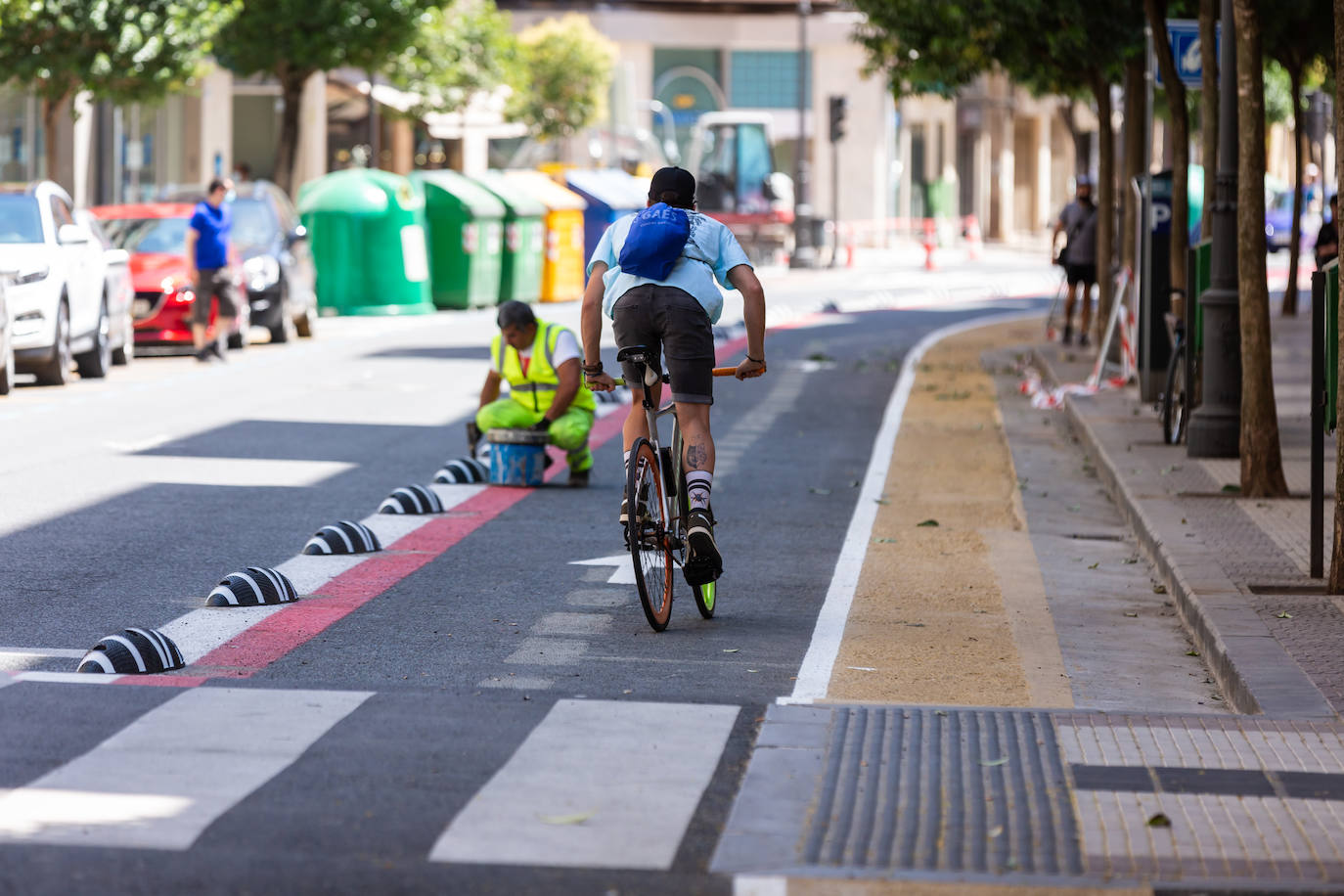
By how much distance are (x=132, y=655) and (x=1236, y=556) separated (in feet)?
16.9

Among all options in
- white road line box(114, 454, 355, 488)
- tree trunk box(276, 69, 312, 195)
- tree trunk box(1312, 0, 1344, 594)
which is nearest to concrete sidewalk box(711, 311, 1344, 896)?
tree trunk box(1312, 0, 1344, 594)

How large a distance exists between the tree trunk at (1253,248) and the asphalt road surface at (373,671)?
7.51ft

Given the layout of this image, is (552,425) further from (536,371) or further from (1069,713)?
(1069,713)

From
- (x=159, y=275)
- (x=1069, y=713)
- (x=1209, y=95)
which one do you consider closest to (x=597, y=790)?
(x=1069, y=713)

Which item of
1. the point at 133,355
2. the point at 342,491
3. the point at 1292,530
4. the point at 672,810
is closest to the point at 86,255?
the point at 133,355

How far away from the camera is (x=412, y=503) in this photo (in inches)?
473

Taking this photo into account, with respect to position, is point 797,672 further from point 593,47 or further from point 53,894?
point 593,47

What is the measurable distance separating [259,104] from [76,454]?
33403mm

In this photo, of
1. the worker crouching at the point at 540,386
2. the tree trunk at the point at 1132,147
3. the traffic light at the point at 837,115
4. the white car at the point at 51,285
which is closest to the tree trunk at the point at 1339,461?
the worker crouching at the point at 540,386

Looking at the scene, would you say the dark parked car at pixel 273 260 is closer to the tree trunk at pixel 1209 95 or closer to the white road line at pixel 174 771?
the tree trunk at pixel 1209 95

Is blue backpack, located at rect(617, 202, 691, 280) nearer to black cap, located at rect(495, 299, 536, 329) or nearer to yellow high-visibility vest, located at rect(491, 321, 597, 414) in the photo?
black cap, located at rect(495, 299, 536, 329)

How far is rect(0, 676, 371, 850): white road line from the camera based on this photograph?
5.39 m

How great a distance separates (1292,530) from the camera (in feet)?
36.8

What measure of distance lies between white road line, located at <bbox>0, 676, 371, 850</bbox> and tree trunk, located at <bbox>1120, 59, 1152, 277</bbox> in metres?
15.8
